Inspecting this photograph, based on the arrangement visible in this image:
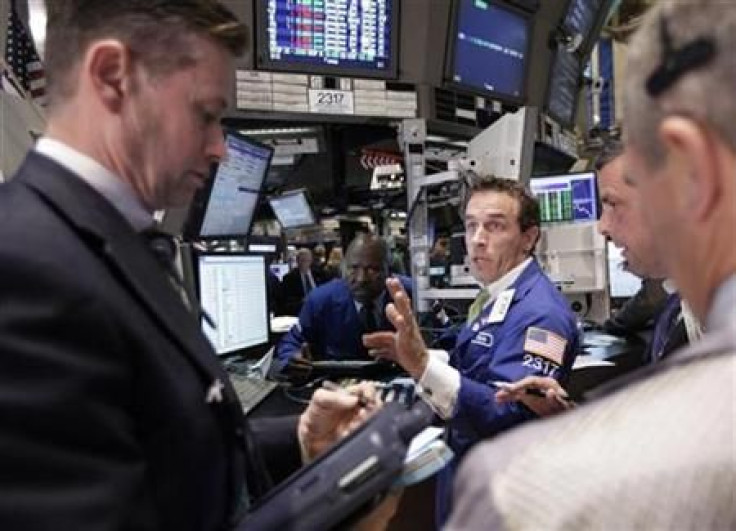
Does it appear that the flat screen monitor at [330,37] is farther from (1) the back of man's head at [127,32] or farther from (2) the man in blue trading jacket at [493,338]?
(1) the back of man's head at [127,32]

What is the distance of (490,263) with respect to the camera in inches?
96.6

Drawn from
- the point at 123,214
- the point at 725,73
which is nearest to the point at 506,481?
the point at 725,73

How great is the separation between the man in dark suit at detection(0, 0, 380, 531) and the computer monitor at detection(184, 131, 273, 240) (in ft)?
4.01

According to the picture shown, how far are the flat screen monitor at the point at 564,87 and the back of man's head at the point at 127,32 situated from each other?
416 cm

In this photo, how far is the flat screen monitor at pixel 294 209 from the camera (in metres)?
4.28

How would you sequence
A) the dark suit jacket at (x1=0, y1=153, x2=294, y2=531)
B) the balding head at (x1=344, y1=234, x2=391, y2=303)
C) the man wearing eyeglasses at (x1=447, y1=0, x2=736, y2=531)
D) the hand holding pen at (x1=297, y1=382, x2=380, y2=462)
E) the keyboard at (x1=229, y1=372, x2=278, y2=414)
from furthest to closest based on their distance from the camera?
the balding head at (x1=344, y1=234, x2=391, y2=303)
the keyboard at (x1=229, y1=372, x2=278, y2=414)
the hand holding pen at (x1=297, y1=382, x2=380, y2=462)
the dark suit jacket at (x1=0, y1=153, x2=294, y2=531)
the man wearing eyeglasses at (x1=447, y1=0, x2=736, y2=531)

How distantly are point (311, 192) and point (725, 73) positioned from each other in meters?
4.16

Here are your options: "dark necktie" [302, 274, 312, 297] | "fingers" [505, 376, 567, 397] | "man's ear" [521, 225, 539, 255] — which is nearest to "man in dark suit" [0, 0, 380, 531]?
"fingers" [505, 376, 567, 397]

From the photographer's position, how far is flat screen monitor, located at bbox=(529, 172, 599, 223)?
388cm

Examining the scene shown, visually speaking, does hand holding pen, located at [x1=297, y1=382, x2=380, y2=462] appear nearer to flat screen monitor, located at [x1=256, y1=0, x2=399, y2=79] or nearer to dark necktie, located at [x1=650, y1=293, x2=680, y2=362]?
dark necktie, located at [x1=650, y1=293, x2=680, y2=362]

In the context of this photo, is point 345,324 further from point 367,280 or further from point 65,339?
point 65,339

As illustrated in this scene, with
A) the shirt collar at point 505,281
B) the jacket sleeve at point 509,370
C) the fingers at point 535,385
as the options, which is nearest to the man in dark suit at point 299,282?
the shirt collar at point 505,281

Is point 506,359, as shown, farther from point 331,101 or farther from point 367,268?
point 331,101

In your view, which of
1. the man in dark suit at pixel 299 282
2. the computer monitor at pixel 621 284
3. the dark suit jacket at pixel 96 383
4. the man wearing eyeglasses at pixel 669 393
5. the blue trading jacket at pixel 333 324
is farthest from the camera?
the man in dark suit at pixel 299 282
